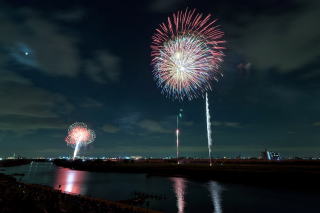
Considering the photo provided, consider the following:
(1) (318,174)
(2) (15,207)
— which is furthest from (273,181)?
(2) (15,207)

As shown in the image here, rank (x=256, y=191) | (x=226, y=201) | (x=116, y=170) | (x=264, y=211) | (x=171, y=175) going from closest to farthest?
1. (x=264, y=211)
2. (x=226, y=201)
3. (x=256, y=191)
4. (x=171, y=175)
5. (x=116, y=170)

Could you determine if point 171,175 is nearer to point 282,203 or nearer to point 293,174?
point 293,174

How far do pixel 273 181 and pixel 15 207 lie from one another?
54.7 metres

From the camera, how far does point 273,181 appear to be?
57844 millimetres

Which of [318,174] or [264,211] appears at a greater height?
[318,174]

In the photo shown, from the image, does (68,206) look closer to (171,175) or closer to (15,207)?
(15,207)

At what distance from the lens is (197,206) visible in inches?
1518

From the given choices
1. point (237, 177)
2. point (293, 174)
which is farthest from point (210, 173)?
point (293, 174)

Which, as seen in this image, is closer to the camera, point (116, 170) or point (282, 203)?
point (282, 203)

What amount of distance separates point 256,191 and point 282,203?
446 inches

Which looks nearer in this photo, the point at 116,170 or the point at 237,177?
the point at 237,177

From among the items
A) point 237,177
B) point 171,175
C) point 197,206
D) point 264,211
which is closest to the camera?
point 264,211

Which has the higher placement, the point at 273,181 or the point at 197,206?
the point at 273,181

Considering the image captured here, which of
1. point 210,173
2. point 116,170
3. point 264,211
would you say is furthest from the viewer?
point 116,170
